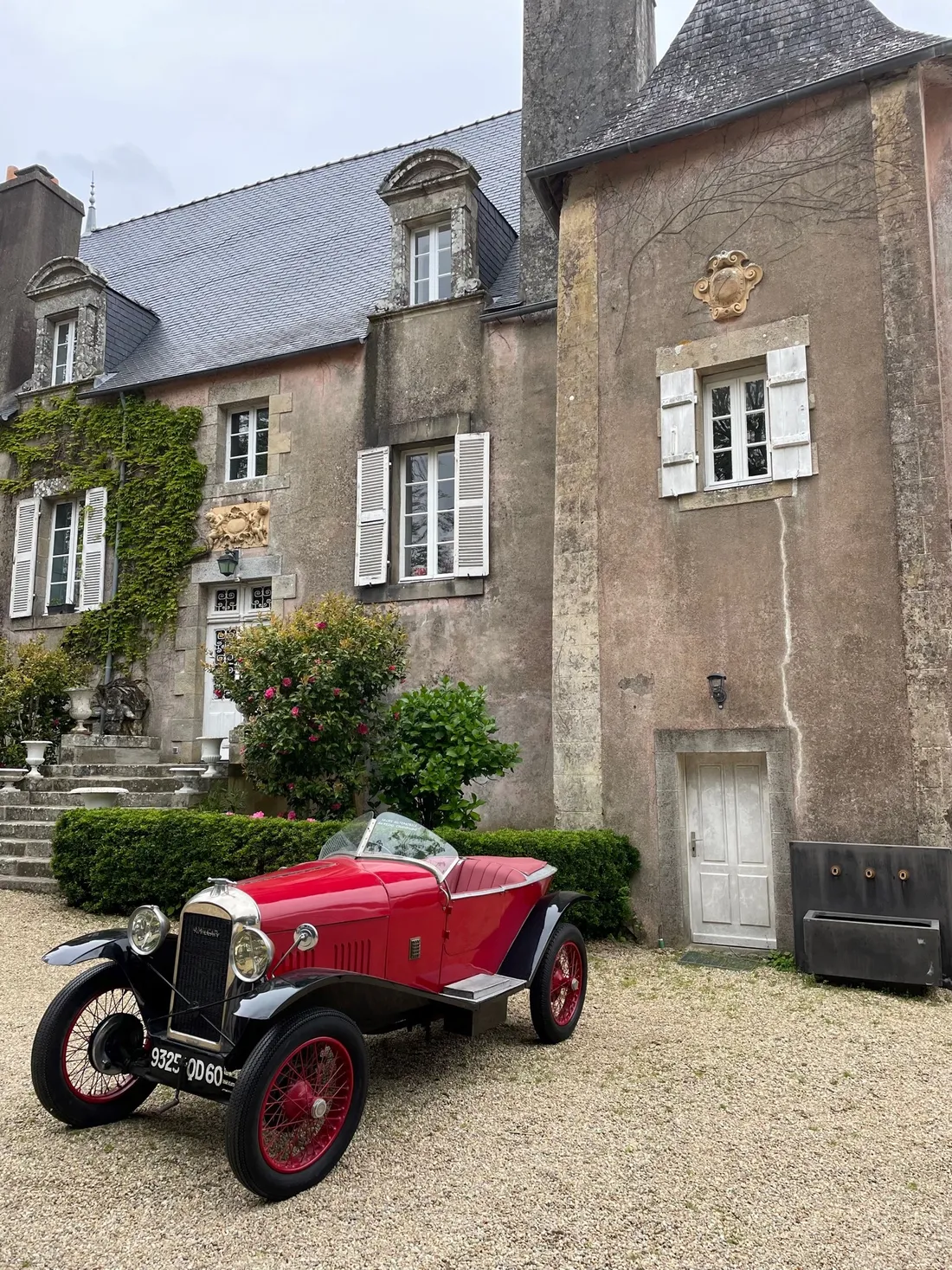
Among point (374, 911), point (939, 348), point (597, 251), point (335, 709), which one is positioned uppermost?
point (597, 251)

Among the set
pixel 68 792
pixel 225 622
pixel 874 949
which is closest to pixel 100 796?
pixel 68 792

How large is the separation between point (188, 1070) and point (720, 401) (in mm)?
6920

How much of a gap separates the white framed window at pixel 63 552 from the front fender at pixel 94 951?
378 inches

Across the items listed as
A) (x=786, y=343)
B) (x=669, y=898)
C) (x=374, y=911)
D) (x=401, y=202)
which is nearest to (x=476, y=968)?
(x=374, y=911)

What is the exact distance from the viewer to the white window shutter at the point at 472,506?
10102mm

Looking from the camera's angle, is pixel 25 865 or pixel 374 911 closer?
pixel 374 911

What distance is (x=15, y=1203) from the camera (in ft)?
10.4

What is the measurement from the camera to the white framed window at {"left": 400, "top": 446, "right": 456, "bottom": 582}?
10516 millimetres

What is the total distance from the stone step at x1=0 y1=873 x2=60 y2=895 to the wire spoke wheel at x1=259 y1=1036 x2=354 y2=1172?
20.2 ft

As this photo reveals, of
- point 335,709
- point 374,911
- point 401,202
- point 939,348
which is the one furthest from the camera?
point 401,202

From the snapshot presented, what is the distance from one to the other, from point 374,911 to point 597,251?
6.97 metres

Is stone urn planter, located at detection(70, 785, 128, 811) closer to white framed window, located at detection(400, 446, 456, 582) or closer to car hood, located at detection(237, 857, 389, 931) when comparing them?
white framed window, located at detection(400, 446, 456, 582)

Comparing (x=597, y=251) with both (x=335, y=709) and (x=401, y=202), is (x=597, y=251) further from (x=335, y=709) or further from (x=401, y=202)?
(x=335, y=709)

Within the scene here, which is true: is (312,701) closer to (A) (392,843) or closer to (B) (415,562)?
(B) (415,562)
